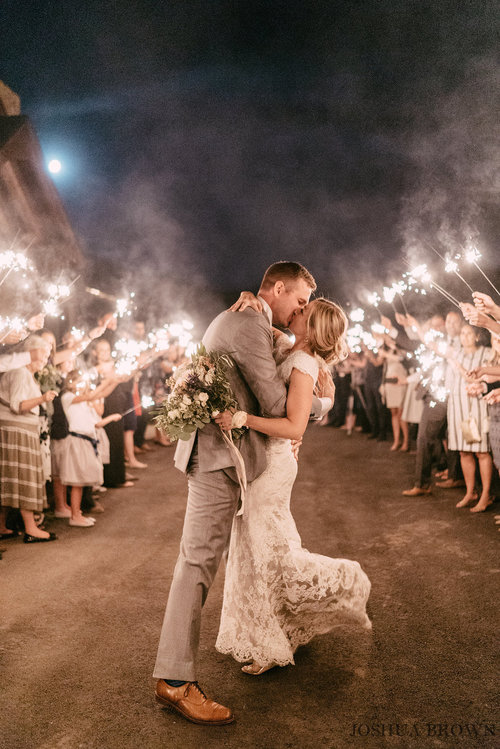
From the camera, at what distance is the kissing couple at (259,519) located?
3164mm

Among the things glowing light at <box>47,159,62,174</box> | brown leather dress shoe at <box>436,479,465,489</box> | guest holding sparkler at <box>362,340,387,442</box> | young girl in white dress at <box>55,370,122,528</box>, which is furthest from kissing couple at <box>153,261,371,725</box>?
glowing light at <box>47,159,62,174</box>

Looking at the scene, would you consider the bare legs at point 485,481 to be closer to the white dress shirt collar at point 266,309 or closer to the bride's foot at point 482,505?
the bride's foot at point 482,505

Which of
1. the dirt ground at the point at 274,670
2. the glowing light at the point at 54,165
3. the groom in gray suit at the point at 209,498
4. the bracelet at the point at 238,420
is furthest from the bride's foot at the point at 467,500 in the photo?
the glowing light at the point at 54,165

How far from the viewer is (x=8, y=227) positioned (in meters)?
13.0

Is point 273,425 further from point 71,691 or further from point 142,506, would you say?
point 142,506

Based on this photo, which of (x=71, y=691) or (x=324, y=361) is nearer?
(x=71, y=691)

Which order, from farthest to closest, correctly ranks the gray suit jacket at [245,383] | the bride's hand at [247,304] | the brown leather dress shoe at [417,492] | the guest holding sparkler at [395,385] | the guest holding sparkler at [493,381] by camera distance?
1. the guest holding sparkler at [395,385]
2. the brown leather dress shoe at [417,492]
3. the guest holding sparkler at [493,381]
4. the bride's hand at [247,304]
5. the gray suit jacket at [245,383]

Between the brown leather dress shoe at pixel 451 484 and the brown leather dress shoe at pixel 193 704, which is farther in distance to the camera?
the brown leather dress shoe at pixel 451 484

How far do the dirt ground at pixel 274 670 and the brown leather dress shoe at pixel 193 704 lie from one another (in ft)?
0.21

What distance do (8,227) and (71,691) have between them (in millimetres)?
11702

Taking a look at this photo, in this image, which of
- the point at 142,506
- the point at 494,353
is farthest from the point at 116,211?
the point at 494,353

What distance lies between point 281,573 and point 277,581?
0.20 feet

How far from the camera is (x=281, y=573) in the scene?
11.5ft

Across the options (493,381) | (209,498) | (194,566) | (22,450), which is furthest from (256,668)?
(493,381)
